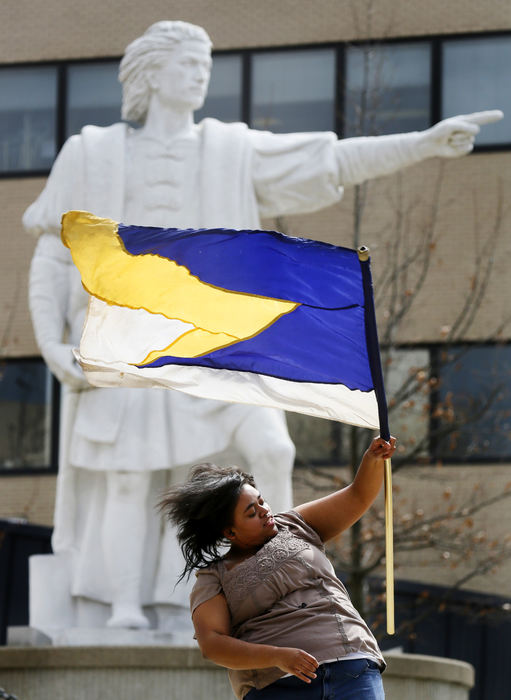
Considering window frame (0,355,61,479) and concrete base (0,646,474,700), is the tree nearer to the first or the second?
window frame (0,355,61,479)

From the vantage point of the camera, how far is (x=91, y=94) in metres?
22.0

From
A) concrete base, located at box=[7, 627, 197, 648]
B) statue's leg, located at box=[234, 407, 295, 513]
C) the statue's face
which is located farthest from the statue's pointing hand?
concrete base, located at box=[7, 627, 197, 648]

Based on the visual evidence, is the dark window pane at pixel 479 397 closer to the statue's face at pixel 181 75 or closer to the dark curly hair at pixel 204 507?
the statue's face at pixel 181 75

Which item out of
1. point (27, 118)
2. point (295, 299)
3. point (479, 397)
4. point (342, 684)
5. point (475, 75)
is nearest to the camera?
point (342, 684)

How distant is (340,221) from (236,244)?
13948 mm

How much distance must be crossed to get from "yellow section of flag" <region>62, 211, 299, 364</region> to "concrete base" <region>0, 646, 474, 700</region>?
3.51 metres

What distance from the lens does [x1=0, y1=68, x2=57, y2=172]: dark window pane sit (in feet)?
73.2

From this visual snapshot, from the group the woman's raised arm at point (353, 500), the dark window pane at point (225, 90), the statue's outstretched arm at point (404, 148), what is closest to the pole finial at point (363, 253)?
the woman's raised arm at point (353, 500)

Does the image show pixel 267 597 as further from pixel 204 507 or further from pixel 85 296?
pixel 85 296

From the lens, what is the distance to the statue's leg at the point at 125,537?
36.6 ft

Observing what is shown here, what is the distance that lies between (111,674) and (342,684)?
15.5 ft

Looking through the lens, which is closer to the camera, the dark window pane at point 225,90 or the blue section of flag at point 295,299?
the blue section of flag at point 295,299

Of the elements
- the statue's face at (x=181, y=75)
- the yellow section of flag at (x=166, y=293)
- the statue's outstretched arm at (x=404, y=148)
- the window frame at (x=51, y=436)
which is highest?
the statue's face at (x=181, y=75)

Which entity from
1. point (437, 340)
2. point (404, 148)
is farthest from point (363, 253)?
point (437, 340)
